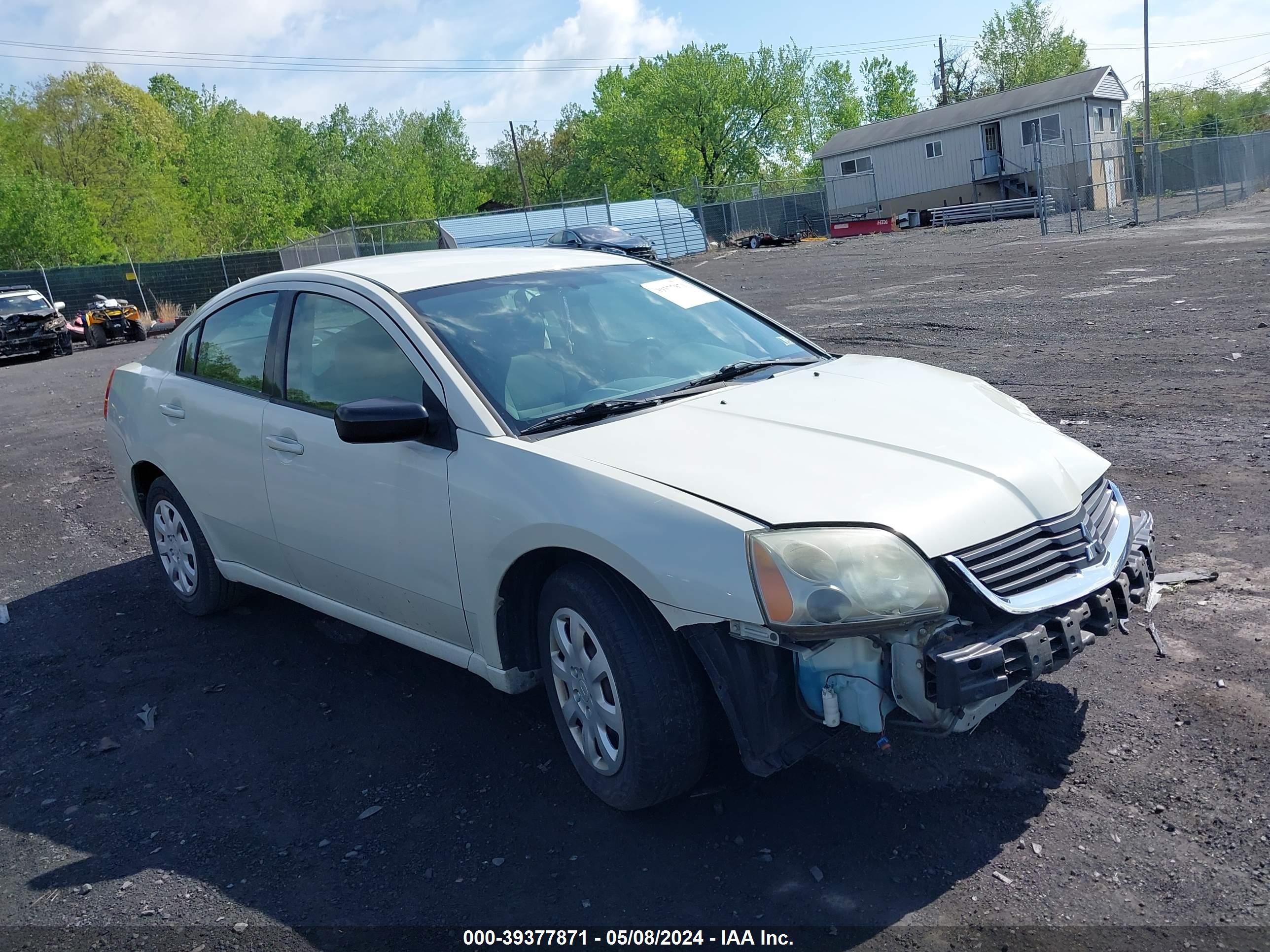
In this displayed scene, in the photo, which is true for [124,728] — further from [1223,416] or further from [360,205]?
[360,205]

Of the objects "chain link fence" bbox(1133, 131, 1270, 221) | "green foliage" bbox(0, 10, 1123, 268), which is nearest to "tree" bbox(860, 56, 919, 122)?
"green foliage" bbox(0, 10, 1123, 268)

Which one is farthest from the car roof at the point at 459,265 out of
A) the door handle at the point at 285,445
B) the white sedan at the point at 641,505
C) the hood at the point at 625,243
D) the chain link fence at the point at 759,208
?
the chain link fence at the point at 759,208

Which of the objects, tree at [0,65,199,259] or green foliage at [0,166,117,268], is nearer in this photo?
green foliage at [0,166,117,268]

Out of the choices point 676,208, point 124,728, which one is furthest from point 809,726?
point 676,208

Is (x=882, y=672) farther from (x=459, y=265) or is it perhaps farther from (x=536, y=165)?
(x=536, y=165)

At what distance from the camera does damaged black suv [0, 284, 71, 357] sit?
86.2 feet

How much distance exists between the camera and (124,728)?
4492mm

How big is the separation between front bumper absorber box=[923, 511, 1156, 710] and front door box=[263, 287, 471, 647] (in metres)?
1.64

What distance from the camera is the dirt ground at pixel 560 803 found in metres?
2.92

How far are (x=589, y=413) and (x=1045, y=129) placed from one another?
2083 inches

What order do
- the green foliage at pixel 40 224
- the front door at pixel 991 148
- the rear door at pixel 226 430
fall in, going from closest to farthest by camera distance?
the rear door at pixel 226 430 < the green foliage at pixel 40 224 < the front door at pixel 991 148

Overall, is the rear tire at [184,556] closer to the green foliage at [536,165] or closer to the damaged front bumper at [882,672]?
the damaged front bumper at [882,672]

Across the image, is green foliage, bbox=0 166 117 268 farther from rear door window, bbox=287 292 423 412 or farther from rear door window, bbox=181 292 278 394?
rear door window, bbox=287 292 423 412

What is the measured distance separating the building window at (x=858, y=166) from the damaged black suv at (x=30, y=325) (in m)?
39.8
